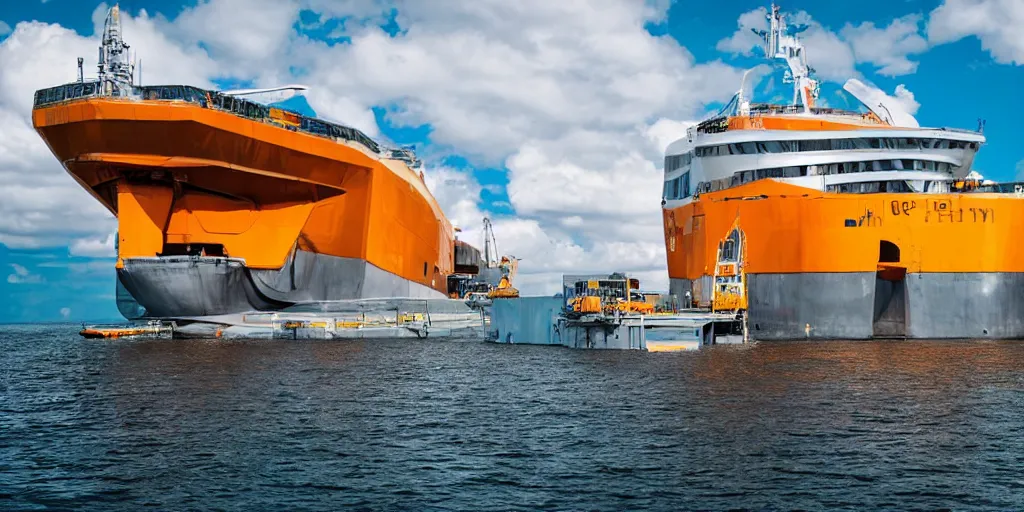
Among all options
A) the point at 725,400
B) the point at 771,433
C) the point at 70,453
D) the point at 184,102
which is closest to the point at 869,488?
the point at 771,433

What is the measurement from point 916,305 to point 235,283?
127ft

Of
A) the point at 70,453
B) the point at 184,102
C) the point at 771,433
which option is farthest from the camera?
the point at 184,102

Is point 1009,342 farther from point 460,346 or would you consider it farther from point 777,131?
point 460,346

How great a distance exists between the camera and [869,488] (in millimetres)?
16312

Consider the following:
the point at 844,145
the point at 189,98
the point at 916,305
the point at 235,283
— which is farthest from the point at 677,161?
the point at 189,98

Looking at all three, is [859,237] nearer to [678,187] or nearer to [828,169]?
[828,169]

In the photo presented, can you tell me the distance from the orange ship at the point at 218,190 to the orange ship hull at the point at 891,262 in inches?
922

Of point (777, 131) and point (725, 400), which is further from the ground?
point (777, 131)

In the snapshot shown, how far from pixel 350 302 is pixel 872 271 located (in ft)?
104

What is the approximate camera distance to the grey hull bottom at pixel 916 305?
51.8 meters

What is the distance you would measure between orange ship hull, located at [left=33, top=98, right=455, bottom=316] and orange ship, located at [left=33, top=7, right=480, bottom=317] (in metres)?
0.07

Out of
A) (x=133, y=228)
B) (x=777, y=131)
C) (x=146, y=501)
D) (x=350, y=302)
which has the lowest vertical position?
(x=146, y=501)

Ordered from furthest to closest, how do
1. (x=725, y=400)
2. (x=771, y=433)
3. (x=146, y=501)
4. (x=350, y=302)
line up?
(x=350, y=302), (x=725, y=400), (x=771, y=433), (x=146, y=501)

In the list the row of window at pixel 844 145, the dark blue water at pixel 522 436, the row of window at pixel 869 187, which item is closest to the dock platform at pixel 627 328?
the dark blue water at pixel 522 436
